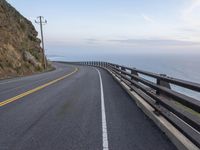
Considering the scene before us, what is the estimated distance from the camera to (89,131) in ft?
24.8

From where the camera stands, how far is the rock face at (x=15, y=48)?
1533 inches

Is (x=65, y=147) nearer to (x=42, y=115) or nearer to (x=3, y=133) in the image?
(x=3, y=133)

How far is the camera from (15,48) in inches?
1770

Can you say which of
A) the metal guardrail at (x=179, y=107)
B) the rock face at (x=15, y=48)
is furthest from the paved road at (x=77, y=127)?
the rock face at (x=15, y=48)

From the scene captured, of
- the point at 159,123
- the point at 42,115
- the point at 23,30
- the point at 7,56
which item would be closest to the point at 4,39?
the point at 7,56

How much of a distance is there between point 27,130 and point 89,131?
4.95 feet

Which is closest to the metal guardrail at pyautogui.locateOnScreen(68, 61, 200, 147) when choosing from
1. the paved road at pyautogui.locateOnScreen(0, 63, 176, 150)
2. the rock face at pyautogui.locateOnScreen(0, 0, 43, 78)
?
the paved road at pyautogui.locateOnScreen(0, 63, 176, 150)

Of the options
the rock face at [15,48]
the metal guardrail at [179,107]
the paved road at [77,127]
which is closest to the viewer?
the metal guardrail at [179,107]

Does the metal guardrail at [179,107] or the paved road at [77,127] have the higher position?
the metal guardrail at [179,107]

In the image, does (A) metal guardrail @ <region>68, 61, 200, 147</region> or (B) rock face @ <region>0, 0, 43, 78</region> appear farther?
(B) rock face @ <region>0, 0, 43, 78</region>

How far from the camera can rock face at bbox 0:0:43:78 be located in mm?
38938

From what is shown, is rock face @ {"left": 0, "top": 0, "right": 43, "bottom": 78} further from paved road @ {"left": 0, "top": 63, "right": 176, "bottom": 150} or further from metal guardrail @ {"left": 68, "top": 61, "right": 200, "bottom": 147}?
metal guardrail @ {"left": 68, "top": 61, "right": 200, "bottom": 147}

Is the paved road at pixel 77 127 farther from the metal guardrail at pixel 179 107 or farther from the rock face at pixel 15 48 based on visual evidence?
the rock face at pixel 15 48

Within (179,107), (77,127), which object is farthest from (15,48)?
(179,107)
